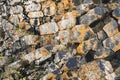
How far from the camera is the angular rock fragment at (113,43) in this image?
14.8 m

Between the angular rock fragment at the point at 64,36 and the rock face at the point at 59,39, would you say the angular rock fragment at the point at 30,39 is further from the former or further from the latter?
the angular rock fragment at the point at 64,36

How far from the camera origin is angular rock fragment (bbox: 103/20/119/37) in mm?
15344

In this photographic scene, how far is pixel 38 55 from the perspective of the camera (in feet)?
53.2

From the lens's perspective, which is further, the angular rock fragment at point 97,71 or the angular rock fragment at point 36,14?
the angular rock fragment at point 36,14

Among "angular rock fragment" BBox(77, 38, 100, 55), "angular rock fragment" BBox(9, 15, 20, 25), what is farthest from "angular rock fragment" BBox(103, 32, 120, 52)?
"angular rock fragment" BBox(9, 15, 20, 25)

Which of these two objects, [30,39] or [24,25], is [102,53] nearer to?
[30,39]

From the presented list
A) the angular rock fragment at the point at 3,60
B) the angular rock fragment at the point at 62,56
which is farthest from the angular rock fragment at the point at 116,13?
the angular rock fragment at the point at 3,60

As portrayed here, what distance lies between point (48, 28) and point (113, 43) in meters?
4.11

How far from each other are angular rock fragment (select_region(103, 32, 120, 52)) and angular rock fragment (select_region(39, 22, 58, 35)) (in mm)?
3255

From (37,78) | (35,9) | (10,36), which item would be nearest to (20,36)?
(10,36)

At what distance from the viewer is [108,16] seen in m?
16.3

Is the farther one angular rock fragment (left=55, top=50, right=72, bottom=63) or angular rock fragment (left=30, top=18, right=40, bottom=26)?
angular rock fragment (left=30, top=18, right=40, bottom=26)

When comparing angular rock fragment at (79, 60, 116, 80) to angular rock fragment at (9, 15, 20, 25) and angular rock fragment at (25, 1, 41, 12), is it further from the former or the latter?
angular rock fragment at (9, 15, 20, 25)

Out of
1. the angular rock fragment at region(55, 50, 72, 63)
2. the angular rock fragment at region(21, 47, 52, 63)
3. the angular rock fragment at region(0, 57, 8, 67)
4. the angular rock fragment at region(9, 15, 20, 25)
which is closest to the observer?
the angular rock fragment at region(55, 50, 72, 63)
